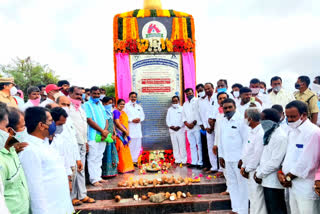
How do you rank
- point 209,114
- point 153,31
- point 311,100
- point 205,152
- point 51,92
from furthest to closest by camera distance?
point 153,31 → point 205,152 → point 209,114 → point 311,100 → point 51,92

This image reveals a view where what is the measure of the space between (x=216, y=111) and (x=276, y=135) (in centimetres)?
256

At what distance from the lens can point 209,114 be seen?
5891mm

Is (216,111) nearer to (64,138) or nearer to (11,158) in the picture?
(64,138)

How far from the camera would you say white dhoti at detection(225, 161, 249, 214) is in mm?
4090

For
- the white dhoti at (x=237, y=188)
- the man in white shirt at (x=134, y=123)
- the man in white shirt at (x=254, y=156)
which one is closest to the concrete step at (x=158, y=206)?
the white dhoti at (x=237, y=188)

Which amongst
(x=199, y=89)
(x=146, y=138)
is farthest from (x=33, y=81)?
(x=199, y=89)

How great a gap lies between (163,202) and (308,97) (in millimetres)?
3423

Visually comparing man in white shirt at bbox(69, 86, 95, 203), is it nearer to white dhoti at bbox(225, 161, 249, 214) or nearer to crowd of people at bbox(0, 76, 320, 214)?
crowd of people at bbox(0, 76, 320, 214)

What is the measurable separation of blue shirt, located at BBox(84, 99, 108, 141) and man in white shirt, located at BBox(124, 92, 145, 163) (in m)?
1.53

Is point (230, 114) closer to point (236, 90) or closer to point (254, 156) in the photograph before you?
point (254, 156)

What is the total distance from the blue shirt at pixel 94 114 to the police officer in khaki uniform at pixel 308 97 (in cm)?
409

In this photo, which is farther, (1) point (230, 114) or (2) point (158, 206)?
(2) point (158, 206)

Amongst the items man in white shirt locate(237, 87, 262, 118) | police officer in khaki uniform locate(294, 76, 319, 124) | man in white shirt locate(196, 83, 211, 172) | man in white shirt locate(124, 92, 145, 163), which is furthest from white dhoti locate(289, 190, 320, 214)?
man in white shirt locate(124, 92, 145, 163)

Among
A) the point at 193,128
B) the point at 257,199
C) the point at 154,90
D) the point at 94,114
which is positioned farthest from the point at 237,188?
the point at 154,90
